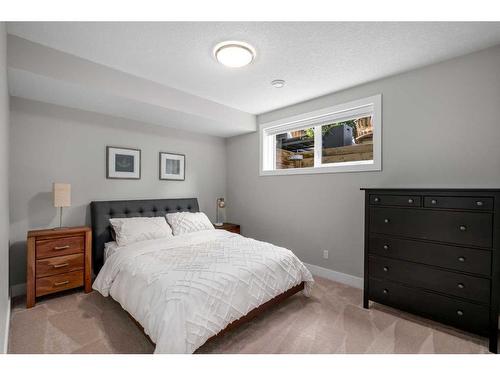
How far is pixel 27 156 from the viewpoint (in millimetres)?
2561

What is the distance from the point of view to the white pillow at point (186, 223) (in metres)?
3.17

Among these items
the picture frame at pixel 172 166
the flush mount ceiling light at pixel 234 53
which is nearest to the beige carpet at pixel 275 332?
the picture frame at pixel 172 166

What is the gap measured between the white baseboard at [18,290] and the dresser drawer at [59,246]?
56 centimetres

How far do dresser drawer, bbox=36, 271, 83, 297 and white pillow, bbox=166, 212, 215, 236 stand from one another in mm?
1115

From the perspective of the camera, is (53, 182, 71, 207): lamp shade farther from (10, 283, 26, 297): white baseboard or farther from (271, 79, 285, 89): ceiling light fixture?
(271, 79, 285, 89): ceiling light fixture

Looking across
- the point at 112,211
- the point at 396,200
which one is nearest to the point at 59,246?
the point at 112,211

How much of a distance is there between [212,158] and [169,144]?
84 centimetres

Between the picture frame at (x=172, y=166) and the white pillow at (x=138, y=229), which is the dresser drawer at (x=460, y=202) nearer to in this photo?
the white pillow at (x=138, y=229)

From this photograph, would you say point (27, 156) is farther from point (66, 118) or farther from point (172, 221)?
point (172, 221)

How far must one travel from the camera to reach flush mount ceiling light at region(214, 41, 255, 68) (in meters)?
1.95

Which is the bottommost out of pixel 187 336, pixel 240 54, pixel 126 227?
pixel 187 336

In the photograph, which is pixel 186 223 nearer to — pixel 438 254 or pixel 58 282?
pixel 58 282

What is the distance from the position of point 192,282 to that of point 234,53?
1.88 metres

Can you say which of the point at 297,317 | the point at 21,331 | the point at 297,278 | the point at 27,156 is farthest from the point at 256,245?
the point at 27,156
